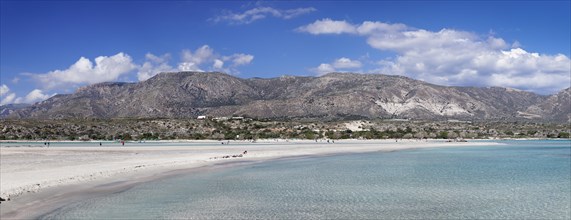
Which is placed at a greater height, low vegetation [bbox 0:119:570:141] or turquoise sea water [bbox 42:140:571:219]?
low vegetation [bbox 0:119:570:141]

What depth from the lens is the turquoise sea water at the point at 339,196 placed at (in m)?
20.0

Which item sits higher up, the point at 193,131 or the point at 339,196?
the point at 193,131

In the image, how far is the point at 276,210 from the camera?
20.8 m

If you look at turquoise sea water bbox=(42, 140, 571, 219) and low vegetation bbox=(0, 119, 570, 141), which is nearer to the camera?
turquoise sea water bbox=(42, 140, 571, 219)

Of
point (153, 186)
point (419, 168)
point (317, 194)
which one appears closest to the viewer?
point (317, 194)

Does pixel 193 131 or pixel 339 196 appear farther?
pixel 193 131

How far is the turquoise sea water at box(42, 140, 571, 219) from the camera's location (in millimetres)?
19953

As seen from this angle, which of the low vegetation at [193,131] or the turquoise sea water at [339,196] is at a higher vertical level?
the low vegetation at [193,131]

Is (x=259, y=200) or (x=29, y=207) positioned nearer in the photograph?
(x=29, y=207)

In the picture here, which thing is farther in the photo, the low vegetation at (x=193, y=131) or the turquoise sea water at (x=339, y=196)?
the low vegetation at (x=193, y=131)

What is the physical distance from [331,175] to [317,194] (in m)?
9.58

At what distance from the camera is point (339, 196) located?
24.9 metres

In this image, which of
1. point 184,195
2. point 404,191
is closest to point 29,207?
point 184,195

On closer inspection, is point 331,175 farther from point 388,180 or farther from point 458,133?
A: point 458,133
